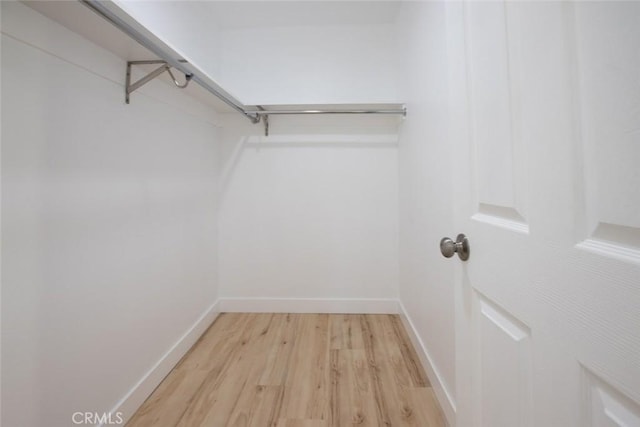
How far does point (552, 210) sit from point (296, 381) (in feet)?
4.75

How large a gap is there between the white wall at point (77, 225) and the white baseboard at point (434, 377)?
147cm

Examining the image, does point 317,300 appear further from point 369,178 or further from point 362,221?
point 369,178

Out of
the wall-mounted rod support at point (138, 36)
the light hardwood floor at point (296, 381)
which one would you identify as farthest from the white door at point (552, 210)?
the wall-mounted rod support at point (138, 36)

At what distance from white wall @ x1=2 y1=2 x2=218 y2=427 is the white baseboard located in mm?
1472

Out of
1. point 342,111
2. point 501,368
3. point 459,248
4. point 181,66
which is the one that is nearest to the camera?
point 501,368

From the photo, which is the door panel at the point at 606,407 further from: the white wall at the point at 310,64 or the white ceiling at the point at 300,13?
the white ceiling at the point at 300,13

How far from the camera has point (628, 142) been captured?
12.3 inches

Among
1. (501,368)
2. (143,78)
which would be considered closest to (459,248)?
(501,368)

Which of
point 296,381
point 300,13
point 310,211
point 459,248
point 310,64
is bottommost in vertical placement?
point 296,381

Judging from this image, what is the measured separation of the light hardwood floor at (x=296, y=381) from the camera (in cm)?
119

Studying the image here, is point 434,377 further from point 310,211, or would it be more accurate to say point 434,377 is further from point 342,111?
point 342,111

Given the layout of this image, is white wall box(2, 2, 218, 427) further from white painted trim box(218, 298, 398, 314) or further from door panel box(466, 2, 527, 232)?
door panel box(466, 2, 527, 232)

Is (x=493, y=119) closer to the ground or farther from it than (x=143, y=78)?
closer to the ground

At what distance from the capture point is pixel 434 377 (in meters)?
1.32
